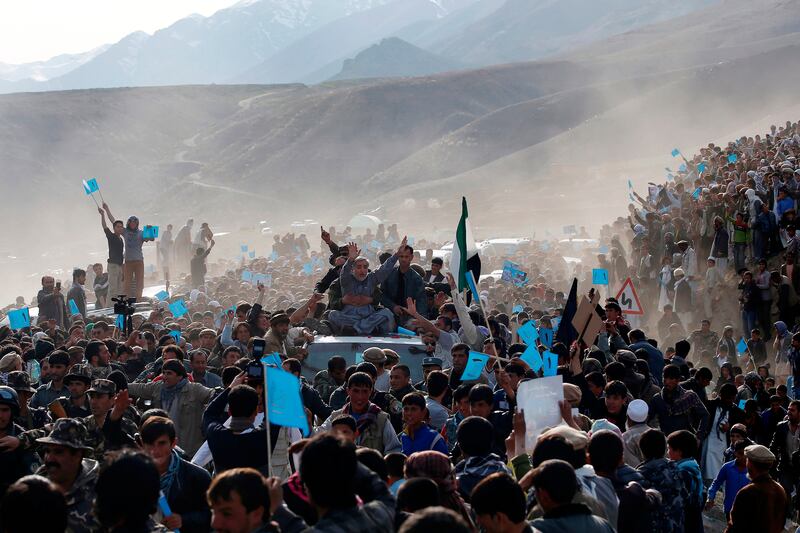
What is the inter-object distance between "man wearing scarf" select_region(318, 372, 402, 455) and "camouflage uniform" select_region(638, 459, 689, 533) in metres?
1.67

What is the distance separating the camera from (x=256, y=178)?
87250mm

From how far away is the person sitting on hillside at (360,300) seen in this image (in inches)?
464

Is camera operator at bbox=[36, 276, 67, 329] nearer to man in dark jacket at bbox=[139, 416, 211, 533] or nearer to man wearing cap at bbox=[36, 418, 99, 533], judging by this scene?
man in dark jacket at bbox=[139, 416, 211, 533]

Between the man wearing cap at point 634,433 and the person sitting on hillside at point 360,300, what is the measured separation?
403 cm

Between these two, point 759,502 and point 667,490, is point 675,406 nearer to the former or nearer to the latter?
point 759,502

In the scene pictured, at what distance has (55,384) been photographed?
975cm

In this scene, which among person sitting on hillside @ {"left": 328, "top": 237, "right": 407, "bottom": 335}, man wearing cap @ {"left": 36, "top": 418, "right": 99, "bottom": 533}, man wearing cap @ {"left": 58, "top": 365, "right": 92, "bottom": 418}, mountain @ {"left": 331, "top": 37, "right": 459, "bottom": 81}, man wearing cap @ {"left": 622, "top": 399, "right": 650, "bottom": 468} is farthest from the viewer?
mountain @ {"left": 331, "top": 37, "right": 459, "bottom": 81}

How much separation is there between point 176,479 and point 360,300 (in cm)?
586

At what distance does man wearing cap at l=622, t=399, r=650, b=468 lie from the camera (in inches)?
319

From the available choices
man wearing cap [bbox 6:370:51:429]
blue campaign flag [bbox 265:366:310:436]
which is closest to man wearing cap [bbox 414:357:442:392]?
man wearing cap [bbox 6:370:51:429]

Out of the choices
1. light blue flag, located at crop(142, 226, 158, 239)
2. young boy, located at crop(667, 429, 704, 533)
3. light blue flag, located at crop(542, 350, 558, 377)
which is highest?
light blue flag, located at crop(142, 226, 158, 239)

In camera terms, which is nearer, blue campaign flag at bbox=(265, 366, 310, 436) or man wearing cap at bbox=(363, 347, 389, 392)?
blue campaign flag at bbox=(265, 366, 310, 436)

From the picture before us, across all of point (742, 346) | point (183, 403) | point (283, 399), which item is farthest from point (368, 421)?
point (742, 346)

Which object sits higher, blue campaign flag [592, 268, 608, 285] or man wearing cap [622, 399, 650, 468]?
blue campaign flag [592, 268, 608, 285]
